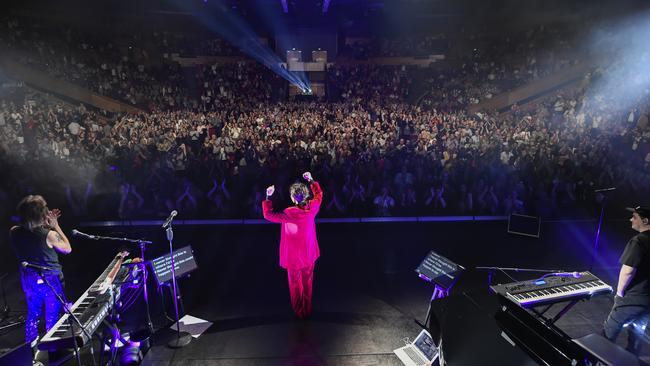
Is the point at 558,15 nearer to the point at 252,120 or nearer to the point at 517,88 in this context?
the point at 517,88

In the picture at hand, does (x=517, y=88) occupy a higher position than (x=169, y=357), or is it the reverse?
(x=517, y=88)

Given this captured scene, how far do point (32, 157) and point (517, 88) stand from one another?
14987 mm

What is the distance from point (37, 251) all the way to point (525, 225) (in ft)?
21.4

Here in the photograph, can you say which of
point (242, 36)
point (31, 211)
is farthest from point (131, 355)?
point (242, 36)

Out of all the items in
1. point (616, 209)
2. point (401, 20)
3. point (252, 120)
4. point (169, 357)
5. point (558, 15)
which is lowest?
point (169, 357)

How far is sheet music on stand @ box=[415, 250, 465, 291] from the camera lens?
323 cm

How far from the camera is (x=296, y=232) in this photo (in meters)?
3.41

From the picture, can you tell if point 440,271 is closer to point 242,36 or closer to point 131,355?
point 131,355

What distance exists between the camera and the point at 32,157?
322 inches

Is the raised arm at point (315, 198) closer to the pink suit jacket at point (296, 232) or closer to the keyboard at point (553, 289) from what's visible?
the pink suit jacket at point (296, 232)

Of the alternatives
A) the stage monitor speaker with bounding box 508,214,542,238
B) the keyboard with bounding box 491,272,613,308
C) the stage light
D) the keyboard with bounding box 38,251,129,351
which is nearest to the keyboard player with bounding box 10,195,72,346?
the keyboard with bounding box 38,251,129,351

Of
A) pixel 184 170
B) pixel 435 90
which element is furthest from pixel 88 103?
pixel 435 90

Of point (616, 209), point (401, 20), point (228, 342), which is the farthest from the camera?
point (401, 20)

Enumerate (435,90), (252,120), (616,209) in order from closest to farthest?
1. (616,209)
2. (252,120)
3. (435,90)
